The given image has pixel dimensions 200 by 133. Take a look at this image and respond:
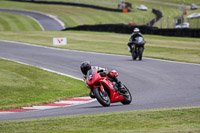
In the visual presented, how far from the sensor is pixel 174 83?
16.4 metres

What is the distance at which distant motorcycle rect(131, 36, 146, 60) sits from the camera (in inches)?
945

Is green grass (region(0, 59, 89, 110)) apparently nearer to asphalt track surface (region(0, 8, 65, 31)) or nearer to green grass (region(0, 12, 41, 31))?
green grass (region(0, 12, 41, 31))

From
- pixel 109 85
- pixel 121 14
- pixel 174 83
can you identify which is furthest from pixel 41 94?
pixel 121 14

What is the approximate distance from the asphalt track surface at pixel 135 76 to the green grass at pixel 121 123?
1346 millimetres

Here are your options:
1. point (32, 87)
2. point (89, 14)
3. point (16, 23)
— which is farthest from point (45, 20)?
point (32, 87)

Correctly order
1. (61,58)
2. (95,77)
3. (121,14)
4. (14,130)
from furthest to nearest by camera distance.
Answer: (121,14) < (61,58) < (95,77) < (14,130)

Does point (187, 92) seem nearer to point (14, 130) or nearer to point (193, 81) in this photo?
point (193, 81)

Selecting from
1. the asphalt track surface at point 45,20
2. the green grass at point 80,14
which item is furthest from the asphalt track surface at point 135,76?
the green grass at point 80,14

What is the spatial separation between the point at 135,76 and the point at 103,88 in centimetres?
708

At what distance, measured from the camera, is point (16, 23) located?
62.6m

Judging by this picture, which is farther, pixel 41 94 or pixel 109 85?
pixel 41 94

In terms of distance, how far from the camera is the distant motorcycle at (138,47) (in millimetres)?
24000

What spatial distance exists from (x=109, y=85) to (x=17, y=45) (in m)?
23.4

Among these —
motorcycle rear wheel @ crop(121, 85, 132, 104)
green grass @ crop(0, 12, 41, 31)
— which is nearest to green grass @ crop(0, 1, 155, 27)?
green grass @ crop(0, 12, 41, 31)
